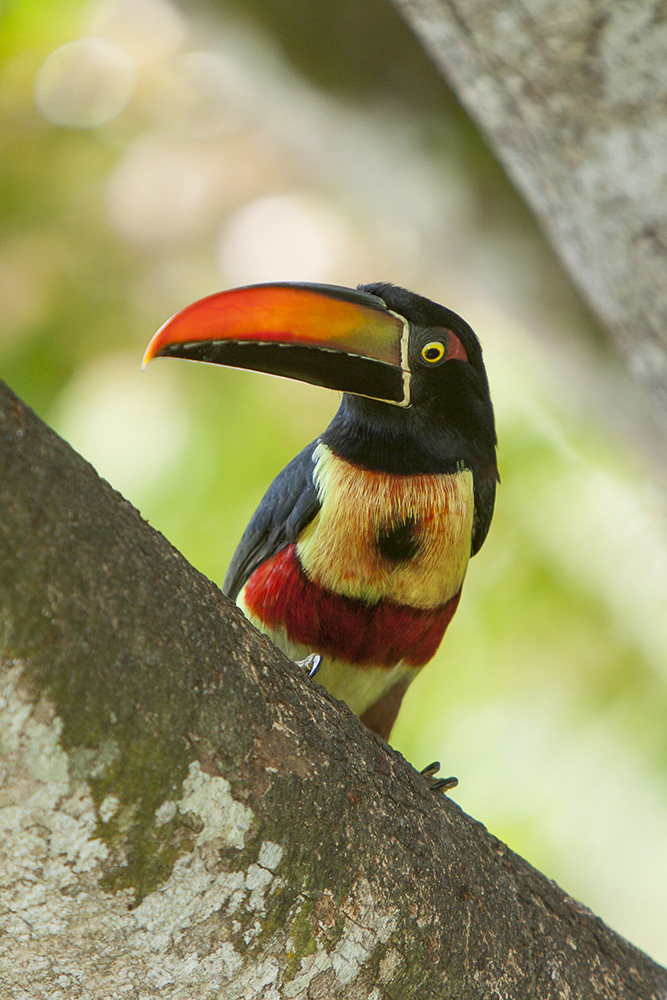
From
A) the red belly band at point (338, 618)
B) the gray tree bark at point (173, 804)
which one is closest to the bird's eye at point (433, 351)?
the red belly band at point (338, 618)

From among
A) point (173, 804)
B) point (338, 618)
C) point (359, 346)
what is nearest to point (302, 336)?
point (359, 346)

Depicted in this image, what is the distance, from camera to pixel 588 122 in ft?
9.18

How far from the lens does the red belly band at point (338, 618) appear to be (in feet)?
6.89

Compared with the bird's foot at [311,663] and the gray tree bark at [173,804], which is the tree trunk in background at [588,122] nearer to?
the bird's foot at [311,663]

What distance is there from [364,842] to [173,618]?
436 millimetres

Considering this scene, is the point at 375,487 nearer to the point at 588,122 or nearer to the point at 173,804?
the point at 173,804

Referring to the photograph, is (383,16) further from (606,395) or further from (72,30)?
(72,30)

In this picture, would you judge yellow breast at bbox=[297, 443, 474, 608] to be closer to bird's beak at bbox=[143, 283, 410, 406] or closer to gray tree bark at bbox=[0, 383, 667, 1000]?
bird's beak at bbox=[143, 283, 410, 406]

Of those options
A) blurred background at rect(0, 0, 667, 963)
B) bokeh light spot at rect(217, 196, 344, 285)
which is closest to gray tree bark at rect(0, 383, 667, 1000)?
blurred background at rect(0, 0, 667, 963)

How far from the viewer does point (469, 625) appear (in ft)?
17.9

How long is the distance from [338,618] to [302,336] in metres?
0.61

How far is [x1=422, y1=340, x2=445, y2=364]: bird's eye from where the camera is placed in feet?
6.89

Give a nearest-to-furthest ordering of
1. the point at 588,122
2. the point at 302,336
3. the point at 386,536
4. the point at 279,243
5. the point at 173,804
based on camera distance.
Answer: the point at 173,804
the point at 302,336
the point at 386,536
the point at 588,122
the point at 279,243

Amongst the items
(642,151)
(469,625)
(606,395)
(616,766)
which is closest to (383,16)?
(642,151)
